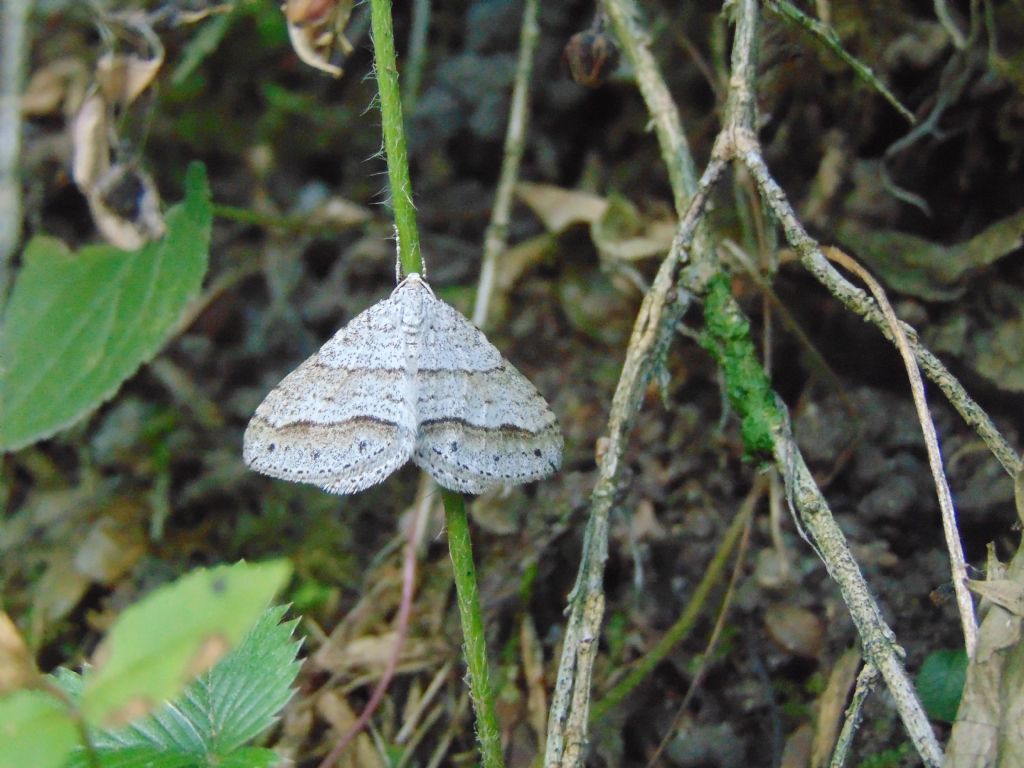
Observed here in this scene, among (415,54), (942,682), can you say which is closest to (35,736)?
(942,682)

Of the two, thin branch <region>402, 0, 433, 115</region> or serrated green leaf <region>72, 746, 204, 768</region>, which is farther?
thin branch <region>402, 0, 433, 115</region>

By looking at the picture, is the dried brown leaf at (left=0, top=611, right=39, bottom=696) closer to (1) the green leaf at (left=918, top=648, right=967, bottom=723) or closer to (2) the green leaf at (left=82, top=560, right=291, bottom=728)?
A: (2) the green leaf at (left=82, top=560, right=291, bottom=728)

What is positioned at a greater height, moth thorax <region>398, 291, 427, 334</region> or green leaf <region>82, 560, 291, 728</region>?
moth thorax <region>398, 291, 427, 334</region>

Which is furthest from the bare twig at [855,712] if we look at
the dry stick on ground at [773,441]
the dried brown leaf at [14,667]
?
the dried brown leaf at [14,667]

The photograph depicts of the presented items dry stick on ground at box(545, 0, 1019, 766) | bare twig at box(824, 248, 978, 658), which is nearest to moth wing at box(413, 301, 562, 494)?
dry stick on ground at box(545, 0, 1019, 766)

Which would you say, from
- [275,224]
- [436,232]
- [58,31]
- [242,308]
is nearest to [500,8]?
[436,232]

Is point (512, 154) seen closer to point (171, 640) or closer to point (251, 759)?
point (251, 759)
